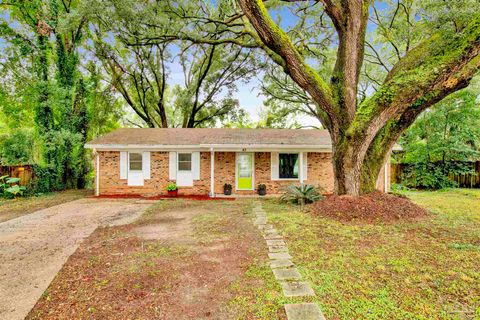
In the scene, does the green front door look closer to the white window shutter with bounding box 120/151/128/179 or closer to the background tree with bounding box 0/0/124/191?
the white window shutter with bounding box 120/151/128/179

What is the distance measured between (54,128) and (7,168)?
2.61 meters

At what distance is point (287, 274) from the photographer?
3.44 metres

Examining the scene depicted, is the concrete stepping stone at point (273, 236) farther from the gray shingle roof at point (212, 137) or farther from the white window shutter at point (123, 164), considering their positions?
the white window shutter at point (123, 164)

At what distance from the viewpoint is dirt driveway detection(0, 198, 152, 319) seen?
306cm

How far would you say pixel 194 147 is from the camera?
11148 mm

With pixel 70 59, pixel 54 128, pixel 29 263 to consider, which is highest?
pixel 70 59

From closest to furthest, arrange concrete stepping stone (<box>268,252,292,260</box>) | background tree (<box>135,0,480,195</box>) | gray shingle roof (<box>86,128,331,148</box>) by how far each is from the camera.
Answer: concrete stepping stone (<box>268,252,292,260</box>) → background tree (<box>135,0,480,195</box>) → gray shingle roof (<box>86,128,331,148</box>)

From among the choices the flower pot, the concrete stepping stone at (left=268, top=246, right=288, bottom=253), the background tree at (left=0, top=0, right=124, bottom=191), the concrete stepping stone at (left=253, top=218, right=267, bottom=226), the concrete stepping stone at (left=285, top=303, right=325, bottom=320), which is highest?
the background tree at (left=0, top=0, right=124, bottom=191)

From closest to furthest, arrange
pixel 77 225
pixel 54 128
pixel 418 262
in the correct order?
pixel 418 262 < pixel 77 225 < pixel 54 128

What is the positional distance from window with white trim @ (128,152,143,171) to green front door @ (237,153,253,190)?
4.57 m

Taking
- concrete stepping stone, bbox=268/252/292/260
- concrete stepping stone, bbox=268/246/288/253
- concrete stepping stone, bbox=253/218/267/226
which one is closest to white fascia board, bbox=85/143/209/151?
concrete stepping stone, bbox=253/218/267/226

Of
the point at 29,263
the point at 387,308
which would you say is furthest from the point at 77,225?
the point at 387,308

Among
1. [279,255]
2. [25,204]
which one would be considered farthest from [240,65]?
[279,255]

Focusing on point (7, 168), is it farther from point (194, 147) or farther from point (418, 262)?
point (418, 262)
